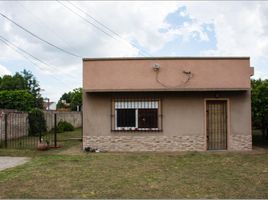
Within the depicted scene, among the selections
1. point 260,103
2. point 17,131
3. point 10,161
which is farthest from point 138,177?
point 17,131

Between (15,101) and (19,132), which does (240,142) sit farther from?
(15,101)

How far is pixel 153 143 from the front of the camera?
1716 cm

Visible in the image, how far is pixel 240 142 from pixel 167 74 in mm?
4312

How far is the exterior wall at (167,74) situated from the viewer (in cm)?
1706

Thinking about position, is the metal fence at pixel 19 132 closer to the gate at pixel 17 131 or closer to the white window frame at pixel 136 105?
the gate at pixel 17 131

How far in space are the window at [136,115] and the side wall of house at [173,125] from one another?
22 centimetres

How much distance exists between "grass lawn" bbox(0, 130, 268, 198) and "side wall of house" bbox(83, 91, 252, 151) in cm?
252

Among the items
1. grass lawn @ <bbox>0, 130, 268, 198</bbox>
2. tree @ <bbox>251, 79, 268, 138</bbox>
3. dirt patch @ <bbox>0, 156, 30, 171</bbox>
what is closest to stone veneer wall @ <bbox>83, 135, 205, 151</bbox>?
grass lawn @ <bbox>0, 130, 268, 198</bbox>

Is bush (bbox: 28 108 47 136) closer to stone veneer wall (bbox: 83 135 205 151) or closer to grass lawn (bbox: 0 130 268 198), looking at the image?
stone veneer wall (bbox: 83 135 205 151)

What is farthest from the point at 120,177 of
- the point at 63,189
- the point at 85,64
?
the point at 85,64

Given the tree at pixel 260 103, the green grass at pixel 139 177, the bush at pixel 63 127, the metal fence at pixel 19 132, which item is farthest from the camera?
the bush at pixel 63 127

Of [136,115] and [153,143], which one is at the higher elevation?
[136,115]

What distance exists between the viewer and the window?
1725cm

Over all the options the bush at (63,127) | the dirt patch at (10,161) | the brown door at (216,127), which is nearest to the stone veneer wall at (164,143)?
the brown door at (216,127)
